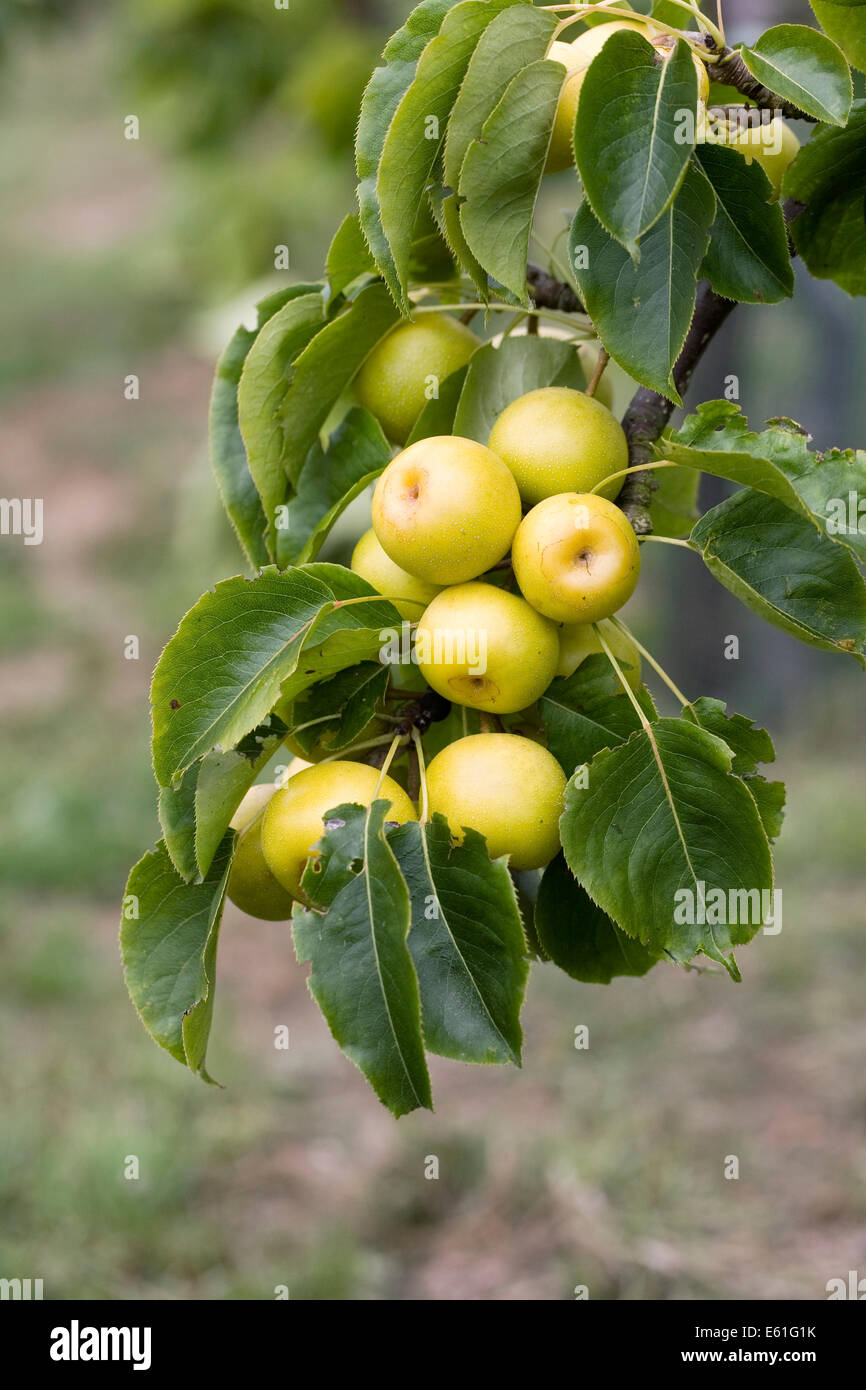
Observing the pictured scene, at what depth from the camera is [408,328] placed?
2.53ft

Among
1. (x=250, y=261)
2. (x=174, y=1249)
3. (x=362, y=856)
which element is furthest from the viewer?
(x=250, y=261)

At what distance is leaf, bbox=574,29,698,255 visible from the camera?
1.88ft

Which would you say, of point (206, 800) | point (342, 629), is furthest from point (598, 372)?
point (206, 800)

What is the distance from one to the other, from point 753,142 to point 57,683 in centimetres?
404

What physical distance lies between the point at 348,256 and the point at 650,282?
0.21m

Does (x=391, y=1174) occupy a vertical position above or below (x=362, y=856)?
below

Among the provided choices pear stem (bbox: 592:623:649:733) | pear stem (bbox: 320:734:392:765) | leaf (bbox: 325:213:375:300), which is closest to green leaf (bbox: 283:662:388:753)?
pear stem (bbox: 320:734:392:765)

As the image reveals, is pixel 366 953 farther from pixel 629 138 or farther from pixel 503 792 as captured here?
pixel 629 138

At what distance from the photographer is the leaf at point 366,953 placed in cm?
59

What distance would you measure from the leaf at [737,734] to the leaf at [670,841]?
2.0 inches

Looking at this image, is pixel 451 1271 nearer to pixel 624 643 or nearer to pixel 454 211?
pixel 624 643

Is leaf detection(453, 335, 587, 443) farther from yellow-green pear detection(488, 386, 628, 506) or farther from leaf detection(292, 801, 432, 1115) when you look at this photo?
leaf detection(292, 801, 432, 1115)

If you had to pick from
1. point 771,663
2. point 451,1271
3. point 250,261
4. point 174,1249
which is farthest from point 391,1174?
point 250,261

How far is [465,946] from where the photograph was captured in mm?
621
